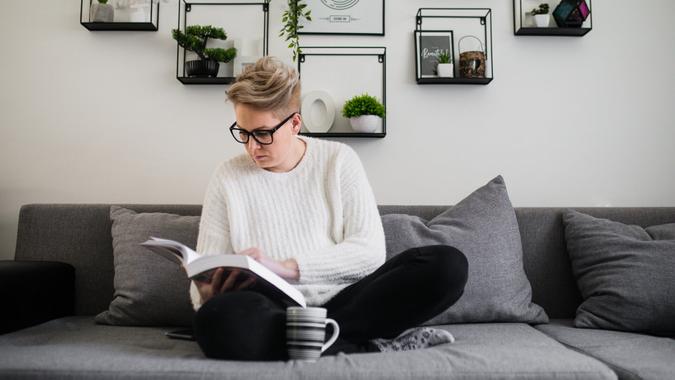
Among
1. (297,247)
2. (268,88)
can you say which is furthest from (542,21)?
(297,247)

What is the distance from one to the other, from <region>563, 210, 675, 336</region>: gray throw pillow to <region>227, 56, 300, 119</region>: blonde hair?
3.47ft

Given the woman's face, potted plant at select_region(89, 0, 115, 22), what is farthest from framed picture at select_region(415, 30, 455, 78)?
potted plant at select_region(89, 0, 115, 22)

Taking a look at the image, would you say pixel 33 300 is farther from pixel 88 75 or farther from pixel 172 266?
pixel 88 75

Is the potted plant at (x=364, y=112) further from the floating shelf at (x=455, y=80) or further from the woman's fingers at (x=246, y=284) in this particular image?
the woman's fingers at (x=246, y=284)

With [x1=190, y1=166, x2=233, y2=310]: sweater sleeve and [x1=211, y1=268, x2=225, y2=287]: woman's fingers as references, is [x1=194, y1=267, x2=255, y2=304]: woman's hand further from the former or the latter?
[x1=190, y1=166, x2=233, y2=310]: sweater sleeve

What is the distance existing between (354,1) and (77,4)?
3.70 ft

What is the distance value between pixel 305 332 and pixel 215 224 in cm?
55

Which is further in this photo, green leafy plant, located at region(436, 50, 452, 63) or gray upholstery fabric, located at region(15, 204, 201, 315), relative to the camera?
green leafy plant, located at region(436, 50, 452, 63)

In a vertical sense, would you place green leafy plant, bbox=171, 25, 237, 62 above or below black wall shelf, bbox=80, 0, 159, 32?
below


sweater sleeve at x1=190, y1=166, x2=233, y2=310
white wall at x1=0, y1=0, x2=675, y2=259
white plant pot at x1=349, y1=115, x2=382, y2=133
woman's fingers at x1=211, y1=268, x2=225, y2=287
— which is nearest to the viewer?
woman's fingers at x1=211, y1=268, x2=225, y2=287

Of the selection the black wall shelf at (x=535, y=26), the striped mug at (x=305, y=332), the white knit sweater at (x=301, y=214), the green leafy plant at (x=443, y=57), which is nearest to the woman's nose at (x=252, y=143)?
the white knit sweater at (x=301, y=214)

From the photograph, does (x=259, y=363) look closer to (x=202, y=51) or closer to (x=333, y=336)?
(x=333, y=336)

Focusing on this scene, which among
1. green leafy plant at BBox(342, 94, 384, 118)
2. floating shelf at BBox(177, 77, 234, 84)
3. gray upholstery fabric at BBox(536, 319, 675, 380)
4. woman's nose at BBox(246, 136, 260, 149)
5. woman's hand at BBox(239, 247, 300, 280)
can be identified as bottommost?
gray upholstery fabric at BBox(536, 319, 675, 380)

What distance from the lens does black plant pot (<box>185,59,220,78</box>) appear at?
2.26 meters
